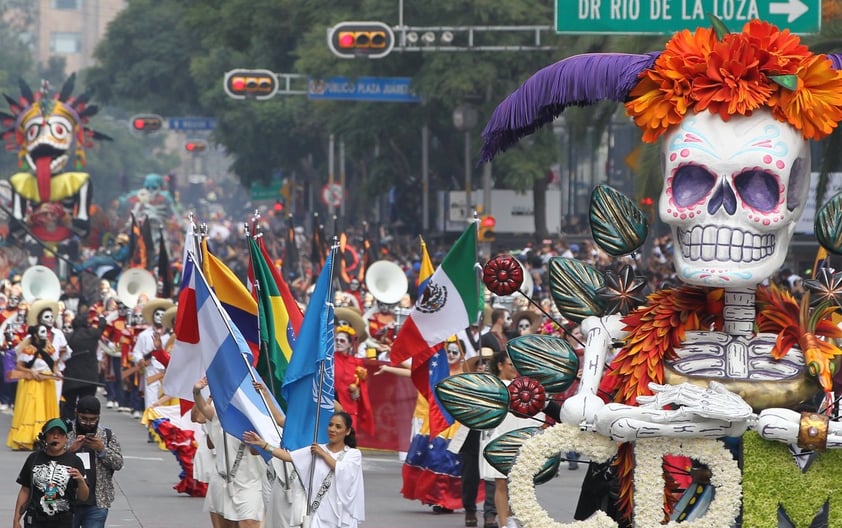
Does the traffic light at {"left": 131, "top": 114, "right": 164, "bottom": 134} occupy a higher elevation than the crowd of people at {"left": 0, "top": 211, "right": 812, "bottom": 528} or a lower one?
higher

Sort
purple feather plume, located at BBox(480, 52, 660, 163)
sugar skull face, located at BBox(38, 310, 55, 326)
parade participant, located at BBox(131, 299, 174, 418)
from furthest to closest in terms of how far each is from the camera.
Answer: parade participant, located at BBox(131, 299, 174, 418) → sugar skull face, located at BBox(38, 310, 55, 326) → purple feather plume, located at BBox(480, 52, 660, 163)

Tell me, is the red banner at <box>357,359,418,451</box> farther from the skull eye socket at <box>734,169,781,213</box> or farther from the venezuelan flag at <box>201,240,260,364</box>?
the skull eye socket at <box>734,169,781,213</box>

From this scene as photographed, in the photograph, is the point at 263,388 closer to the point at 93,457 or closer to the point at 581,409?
the point at 93,457

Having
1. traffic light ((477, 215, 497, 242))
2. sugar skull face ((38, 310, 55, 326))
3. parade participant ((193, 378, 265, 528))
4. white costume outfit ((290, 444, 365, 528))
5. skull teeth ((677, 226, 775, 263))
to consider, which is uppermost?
skull teeth ((677, 226, 775, 263))

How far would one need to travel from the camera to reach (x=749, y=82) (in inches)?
346

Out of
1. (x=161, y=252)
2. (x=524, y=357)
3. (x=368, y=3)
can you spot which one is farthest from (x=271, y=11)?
(x=524, y=357)

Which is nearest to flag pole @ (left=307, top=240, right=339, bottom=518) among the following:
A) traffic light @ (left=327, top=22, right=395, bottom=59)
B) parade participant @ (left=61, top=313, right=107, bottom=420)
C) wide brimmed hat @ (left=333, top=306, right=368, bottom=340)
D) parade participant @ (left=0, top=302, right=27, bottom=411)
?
wide brimmed hat @ (left=333, top=306, right=368, bottom=340)

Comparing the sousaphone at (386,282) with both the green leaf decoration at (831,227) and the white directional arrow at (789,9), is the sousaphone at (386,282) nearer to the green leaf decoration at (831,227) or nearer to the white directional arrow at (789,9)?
the white directional arrow at (789,9)

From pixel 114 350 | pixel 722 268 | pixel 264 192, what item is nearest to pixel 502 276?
pixel 722 268

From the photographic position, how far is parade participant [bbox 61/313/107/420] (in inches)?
853

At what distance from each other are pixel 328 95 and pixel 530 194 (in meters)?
7.18

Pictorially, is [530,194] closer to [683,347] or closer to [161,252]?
[161,252]

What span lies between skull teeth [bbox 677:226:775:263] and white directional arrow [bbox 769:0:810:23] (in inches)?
295

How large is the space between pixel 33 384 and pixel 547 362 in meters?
13.6
